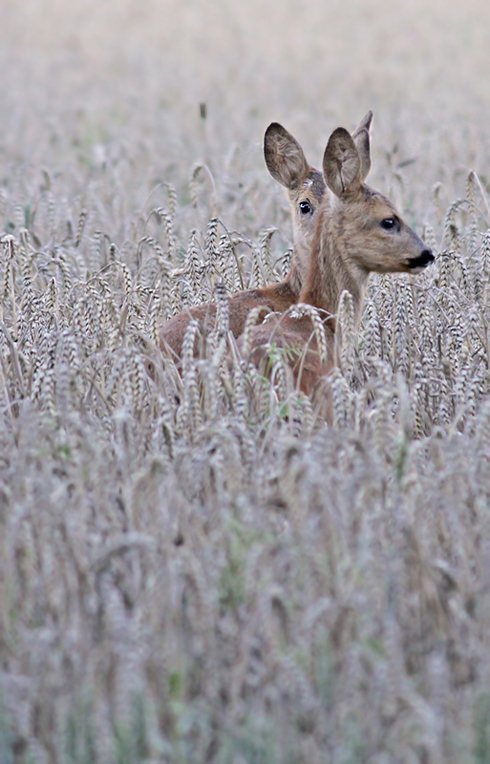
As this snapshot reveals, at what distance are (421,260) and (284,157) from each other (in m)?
1.71

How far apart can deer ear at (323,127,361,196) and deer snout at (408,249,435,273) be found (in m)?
0.50

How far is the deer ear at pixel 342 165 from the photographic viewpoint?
18.9ft

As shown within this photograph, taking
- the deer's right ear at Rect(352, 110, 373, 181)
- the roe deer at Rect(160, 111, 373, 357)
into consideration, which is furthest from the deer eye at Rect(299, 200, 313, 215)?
the deer's right ear at Rect(352, 110, 373, 181)

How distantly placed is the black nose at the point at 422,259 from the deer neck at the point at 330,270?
30 centimetres

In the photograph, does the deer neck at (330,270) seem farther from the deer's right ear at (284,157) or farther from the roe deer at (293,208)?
Result: the deer's right ear at (284,157)

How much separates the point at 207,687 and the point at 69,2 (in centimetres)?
2171

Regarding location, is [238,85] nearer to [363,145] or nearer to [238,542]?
[363,145]

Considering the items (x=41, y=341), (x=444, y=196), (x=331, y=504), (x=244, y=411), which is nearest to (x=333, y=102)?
(x=444, y=196)

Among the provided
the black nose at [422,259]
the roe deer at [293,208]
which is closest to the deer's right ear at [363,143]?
the roe deer at [293,208]

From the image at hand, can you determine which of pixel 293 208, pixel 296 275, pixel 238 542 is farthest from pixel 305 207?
pixel 238 542

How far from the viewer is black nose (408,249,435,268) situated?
5754 mm

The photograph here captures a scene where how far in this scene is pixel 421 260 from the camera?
576 cm

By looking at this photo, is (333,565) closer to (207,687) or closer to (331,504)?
(331,504)

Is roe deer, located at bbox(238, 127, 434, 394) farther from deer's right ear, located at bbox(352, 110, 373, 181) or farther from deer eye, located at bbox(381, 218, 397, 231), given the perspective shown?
deer's right ear, located at bbox(352, 110, 373, 181)
